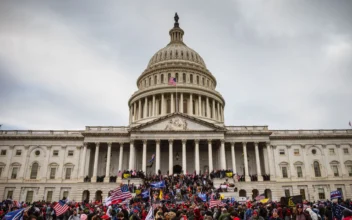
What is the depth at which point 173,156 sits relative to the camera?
56375mm

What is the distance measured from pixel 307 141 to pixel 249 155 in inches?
476

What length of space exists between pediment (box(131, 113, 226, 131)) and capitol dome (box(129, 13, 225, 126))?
11.3 meters

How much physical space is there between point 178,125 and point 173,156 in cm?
771

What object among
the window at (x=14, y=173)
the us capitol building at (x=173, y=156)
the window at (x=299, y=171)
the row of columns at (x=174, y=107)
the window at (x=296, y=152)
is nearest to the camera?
the us capitol building at (x=173, y=156)

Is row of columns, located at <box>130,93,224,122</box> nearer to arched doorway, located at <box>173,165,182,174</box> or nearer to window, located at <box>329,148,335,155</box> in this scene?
arched doorway, located at <box>173,165,182,174</box>

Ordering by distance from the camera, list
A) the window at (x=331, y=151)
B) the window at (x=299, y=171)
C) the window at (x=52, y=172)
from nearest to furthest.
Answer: the window at (x=52, y=172) → the window at (x=299, y=171) → the window at (x=331, y=151)

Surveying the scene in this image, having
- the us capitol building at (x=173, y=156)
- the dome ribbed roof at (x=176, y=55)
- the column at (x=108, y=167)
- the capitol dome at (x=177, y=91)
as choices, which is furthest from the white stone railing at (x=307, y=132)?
the column at (x=108, y=167)

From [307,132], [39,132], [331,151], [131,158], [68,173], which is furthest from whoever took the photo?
[307,132]

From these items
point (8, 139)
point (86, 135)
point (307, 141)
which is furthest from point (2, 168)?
point (307, 141)

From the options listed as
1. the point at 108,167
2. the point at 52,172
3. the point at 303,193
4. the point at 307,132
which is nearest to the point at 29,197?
the point at 52,172

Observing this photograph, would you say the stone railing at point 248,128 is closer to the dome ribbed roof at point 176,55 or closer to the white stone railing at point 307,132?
the white stone railing at point 307,132

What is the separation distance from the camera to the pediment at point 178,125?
52.1 m

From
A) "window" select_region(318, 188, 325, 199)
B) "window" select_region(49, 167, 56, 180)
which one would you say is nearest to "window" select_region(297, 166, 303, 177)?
"window" select_region(318, 188, 325, 199)

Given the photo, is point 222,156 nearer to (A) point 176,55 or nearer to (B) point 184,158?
(B) point 184,158
